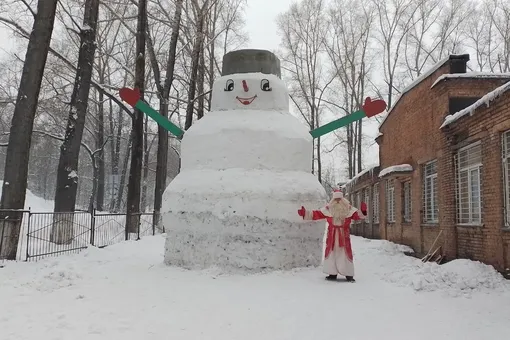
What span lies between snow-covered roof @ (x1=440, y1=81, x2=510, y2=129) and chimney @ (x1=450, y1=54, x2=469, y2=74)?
1.23 metres

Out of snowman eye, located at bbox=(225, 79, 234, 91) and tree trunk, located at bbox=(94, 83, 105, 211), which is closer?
snowman eye, located at bbox=(225, 79, 234, 91)

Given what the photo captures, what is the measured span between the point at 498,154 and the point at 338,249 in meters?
3.41

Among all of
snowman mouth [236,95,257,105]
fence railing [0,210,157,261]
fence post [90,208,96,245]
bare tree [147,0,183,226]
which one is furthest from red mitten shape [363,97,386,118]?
bare tree [147,0,183,226]

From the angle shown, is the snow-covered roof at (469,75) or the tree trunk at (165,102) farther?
the tree trunk at (165,102)

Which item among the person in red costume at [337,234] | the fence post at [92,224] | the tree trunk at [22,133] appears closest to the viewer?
the person in red costume at [337,234]

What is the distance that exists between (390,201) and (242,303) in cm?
1261

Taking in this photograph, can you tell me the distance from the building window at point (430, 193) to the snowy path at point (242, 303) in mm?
3799

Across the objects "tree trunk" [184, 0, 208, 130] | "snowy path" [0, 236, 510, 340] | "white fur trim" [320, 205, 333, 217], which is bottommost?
"snowy path" [0, 236, 510, 340]

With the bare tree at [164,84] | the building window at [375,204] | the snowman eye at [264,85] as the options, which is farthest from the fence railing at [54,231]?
the building window at [375,204]

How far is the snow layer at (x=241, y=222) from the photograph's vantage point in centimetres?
865

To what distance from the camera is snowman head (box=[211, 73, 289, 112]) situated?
997 cm

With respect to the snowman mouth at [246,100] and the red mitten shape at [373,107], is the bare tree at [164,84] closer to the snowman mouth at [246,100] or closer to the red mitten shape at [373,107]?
the snowman mouth at [246,100]

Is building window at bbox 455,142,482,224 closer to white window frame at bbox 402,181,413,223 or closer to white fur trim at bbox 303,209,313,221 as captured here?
white fur trim at bbox 303,209,313,221

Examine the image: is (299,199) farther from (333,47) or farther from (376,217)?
(333,47)
